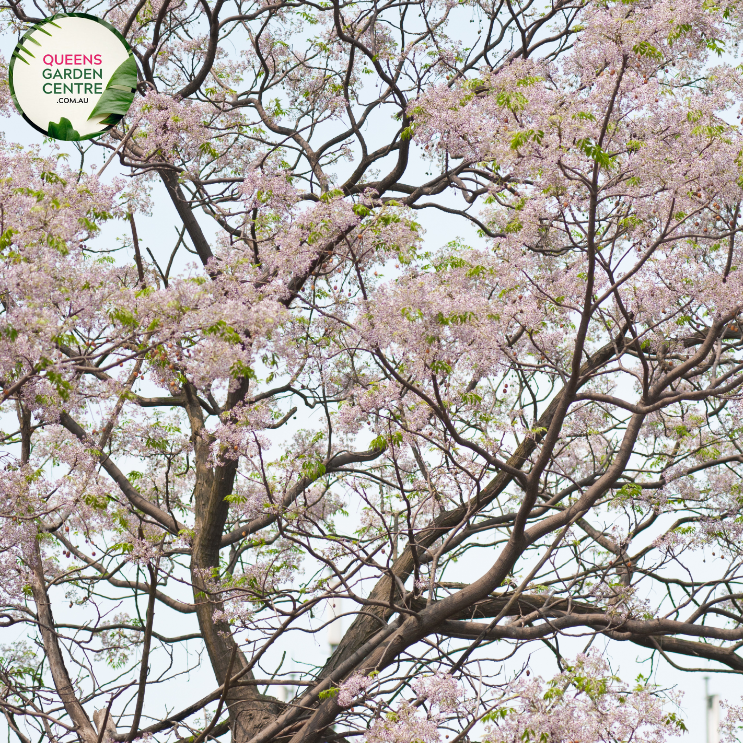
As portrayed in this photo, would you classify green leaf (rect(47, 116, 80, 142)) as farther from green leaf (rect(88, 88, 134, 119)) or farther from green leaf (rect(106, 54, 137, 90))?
green leaf (rect(106, 54, 137, 90))

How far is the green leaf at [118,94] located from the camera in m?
9.20

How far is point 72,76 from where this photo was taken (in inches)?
347

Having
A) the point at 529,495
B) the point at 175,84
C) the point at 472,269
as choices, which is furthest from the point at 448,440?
the point at 175,84

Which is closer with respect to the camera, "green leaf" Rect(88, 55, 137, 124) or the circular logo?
the circular logo

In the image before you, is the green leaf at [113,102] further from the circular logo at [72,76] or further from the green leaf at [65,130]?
the green leaf at [65,130]

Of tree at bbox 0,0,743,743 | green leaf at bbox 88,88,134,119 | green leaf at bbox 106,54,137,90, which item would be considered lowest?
tree at bbox 0,0,743,743

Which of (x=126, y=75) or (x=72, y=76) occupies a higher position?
(x=126, y=75)

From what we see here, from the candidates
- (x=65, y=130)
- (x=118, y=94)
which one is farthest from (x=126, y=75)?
(x=65, y=130)

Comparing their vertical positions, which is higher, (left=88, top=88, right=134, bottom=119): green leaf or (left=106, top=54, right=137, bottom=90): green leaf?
(left=106, top=54, right=137, bottom=90): green leaf

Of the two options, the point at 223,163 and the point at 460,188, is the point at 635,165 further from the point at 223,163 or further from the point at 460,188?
the point at 223,163

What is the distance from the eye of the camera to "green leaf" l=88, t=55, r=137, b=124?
9195 millimetres

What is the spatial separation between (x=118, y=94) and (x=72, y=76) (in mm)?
566

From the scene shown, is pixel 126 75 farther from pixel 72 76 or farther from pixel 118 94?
pixel 72 76

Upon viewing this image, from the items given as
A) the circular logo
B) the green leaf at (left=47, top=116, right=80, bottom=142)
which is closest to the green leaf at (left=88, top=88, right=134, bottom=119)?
the circular logo
